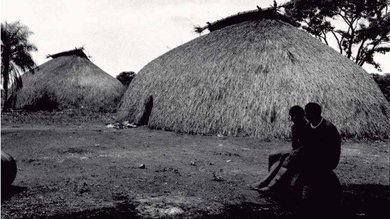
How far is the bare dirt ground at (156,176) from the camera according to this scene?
4.95 metres

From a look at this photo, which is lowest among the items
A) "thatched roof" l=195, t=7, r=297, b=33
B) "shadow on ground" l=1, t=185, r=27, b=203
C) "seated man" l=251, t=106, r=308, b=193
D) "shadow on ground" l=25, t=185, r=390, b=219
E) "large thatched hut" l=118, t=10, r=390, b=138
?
"shadow on ground" l=1, t=185, r=27, b=203

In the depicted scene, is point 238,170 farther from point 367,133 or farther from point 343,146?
point 367,133

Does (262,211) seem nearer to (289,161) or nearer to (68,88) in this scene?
(289,161)

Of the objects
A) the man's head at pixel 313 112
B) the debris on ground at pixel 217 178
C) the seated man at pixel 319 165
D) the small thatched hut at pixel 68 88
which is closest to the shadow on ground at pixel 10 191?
the debris on ground at pixel 217 178

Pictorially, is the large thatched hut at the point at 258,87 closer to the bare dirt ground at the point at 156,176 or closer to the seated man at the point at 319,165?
the bare dirt ground at the point at 156,176

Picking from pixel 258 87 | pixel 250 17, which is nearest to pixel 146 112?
pixel 258 87

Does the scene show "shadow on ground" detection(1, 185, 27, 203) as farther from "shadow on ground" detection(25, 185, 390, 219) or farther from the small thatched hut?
the small thatched hut

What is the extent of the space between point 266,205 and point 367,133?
8.37 meters

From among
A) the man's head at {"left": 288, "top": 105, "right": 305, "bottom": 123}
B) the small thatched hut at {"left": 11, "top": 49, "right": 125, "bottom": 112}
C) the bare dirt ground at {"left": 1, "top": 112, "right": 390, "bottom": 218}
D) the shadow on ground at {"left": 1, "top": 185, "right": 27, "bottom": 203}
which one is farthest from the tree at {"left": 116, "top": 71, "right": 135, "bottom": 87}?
the man's head at {"left": 288, "top": 105, "right": 305, "bottom": 123}

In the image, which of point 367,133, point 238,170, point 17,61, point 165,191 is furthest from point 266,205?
point 17,61

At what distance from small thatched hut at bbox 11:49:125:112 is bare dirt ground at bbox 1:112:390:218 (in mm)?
13862

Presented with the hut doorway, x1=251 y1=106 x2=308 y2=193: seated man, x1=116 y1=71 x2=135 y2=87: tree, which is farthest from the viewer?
x1=116 y1=71 x2=135 y2=87: tree

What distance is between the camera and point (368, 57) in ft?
82.0

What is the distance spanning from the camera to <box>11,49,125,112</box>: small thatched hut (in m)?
25.6
